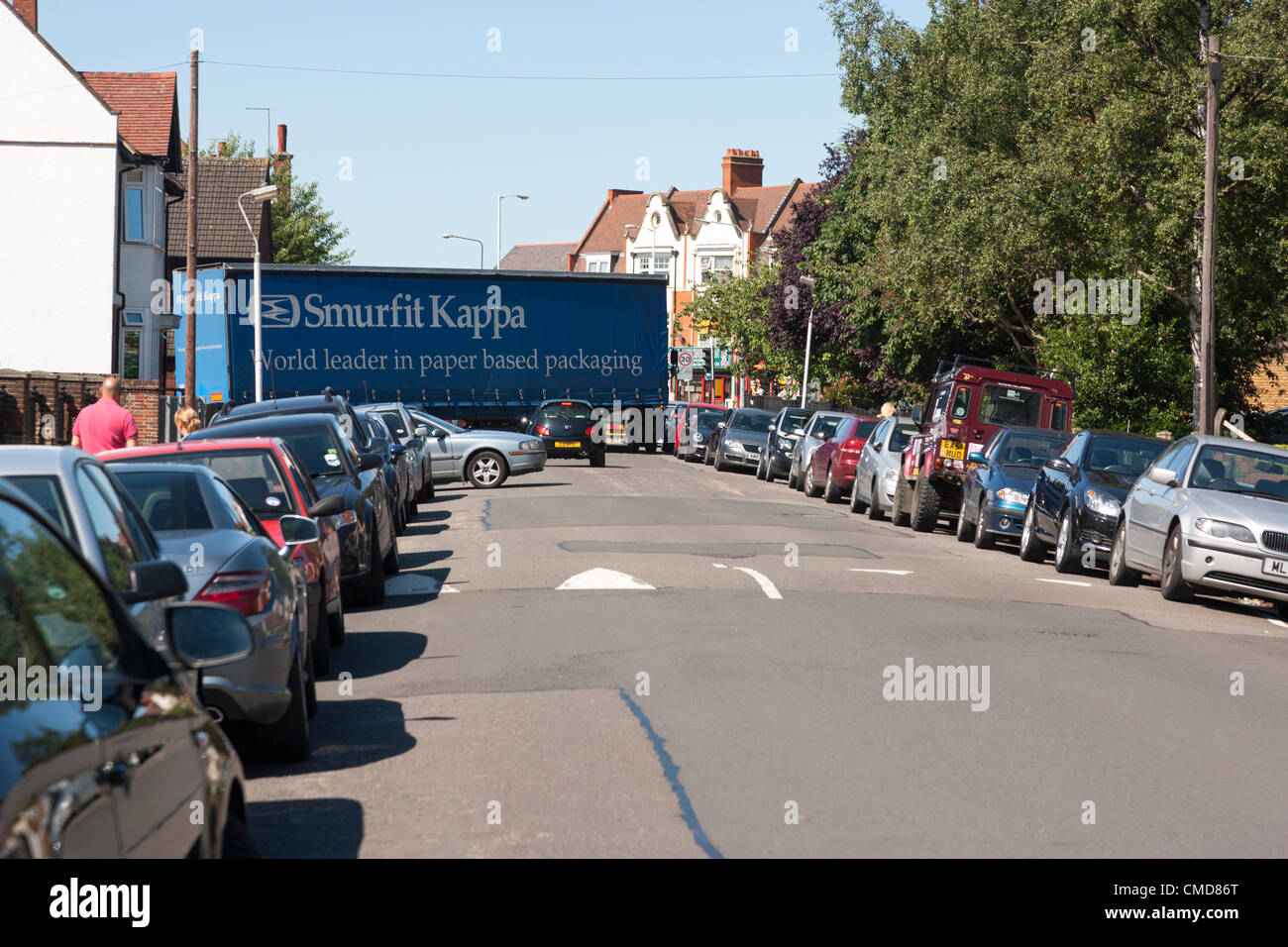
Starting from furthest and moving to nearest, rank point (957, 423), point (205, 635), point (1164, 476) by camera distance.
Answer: point (957, 423), point (1164, 476), point (205, 635)

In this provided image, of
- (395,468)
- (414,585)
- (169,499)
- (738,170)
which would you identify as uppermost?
(738,170)

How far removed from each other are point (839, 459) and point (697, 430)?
58.3 feet

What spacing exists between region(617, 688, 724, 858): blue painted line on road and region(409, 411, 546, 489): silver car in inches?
839

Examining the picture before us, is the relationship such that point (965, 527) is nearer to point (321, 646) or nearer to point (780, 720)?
point (321, 646)

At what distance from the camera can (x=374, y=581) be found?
14047 mm

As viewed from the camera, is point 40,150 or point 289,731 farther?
point 40,150

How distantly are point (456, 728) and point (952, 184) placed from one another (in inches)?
1137

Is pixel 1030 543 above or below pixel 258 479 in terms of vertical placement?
below

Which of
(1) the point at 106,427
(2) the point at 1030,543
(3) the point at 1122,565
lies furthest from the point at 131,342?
(3) the point at 1122,565

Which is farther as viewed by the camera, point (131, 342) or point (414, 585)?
point (131, 342)
